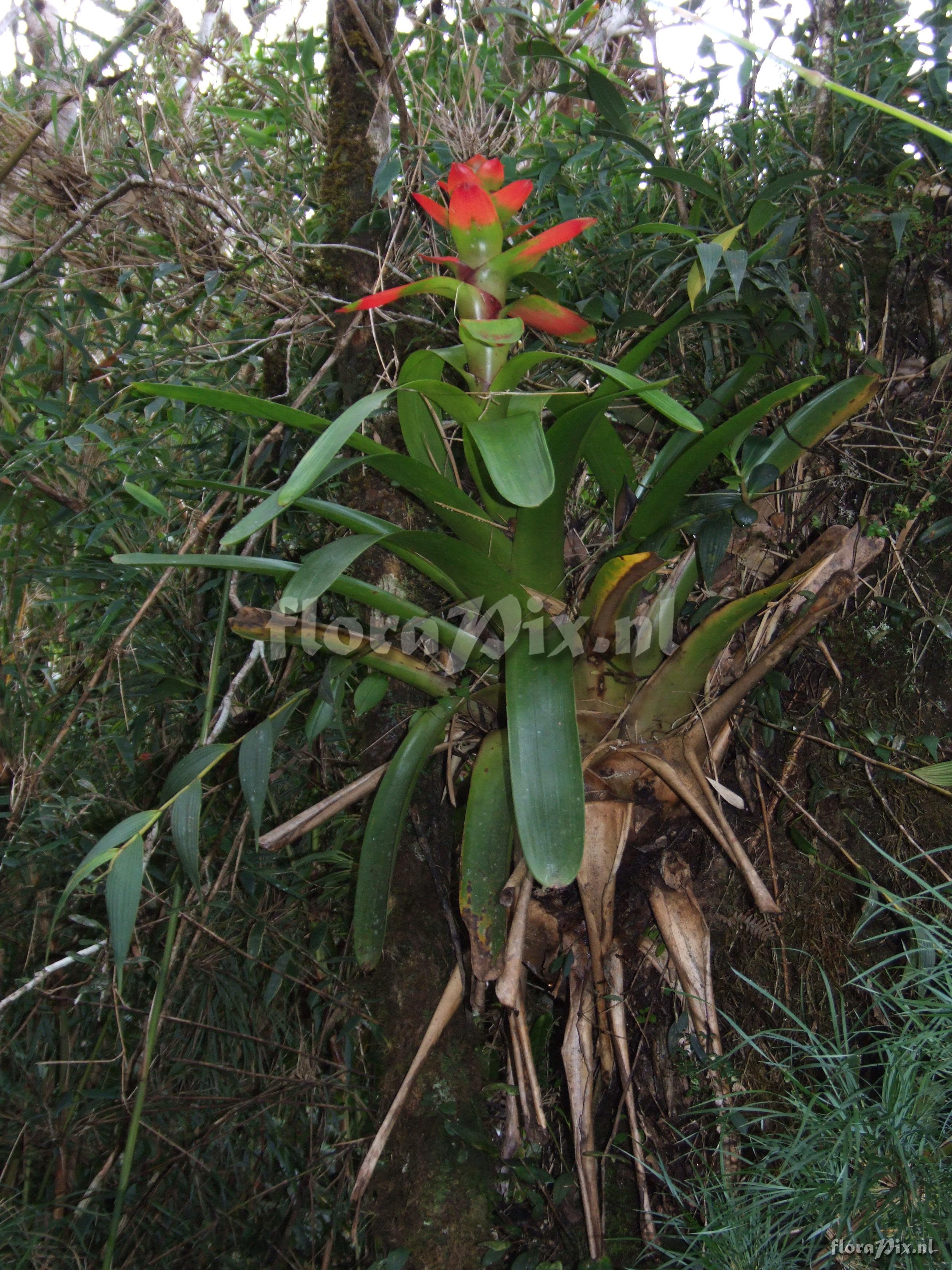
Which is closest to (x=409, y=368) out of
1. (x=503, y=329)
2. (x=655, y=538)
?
(x=503, y=329)

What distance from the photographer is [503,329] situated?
0.74m

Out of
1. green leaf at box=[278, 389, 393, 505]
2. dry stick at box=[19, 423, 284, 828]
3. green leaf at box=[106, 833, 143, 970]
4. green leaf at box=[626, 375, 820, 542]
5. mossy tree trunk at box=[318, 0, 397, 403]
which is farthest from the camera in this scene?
mossy tree trunk at box=[318, 0, 397, 403]

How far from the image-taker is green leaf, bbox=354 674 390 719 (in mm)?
939

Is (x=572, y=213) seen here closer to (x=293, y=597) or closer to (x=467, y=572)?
(x=467, y=572)

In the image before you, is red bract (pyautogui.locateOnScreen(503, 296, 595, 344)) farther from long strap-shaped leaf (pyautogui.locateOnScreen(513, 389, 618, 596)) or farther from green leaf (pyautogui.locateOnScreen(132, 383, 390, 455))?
green leaf (pyautogui.locateOnScreen(132, 383, 390, 455))

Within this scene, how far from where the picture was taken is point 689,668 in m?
0.92

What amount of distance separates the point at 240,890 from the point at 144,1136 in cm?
31

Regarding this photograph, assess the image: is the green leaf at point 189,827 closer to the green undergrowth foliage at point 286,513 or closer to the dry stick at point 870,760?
the green undergrowth foliage at point 286,513

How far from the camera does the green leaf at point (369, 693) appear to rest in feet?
3.08

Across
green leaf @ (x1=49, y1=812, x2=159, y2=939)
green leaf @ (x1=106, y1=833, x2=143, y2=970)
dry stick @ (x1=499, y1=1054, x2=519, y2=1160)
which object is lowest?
dry stick @ (x1=499, y1=1054, x2=519, y2=1160)

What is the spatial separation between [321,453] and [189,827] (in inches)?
16.4

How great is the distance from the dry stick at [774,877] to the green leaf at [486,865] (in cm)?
32

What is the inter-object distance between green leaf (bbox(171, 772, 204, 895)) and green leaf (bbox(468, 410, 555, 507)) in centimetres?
45

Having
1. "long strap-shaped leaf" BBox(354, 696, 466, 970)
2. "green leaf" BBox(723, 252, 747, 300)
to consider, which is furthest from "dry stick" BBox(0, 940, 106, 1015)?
"green leaf" BBox(723, 252, 747, 300)
